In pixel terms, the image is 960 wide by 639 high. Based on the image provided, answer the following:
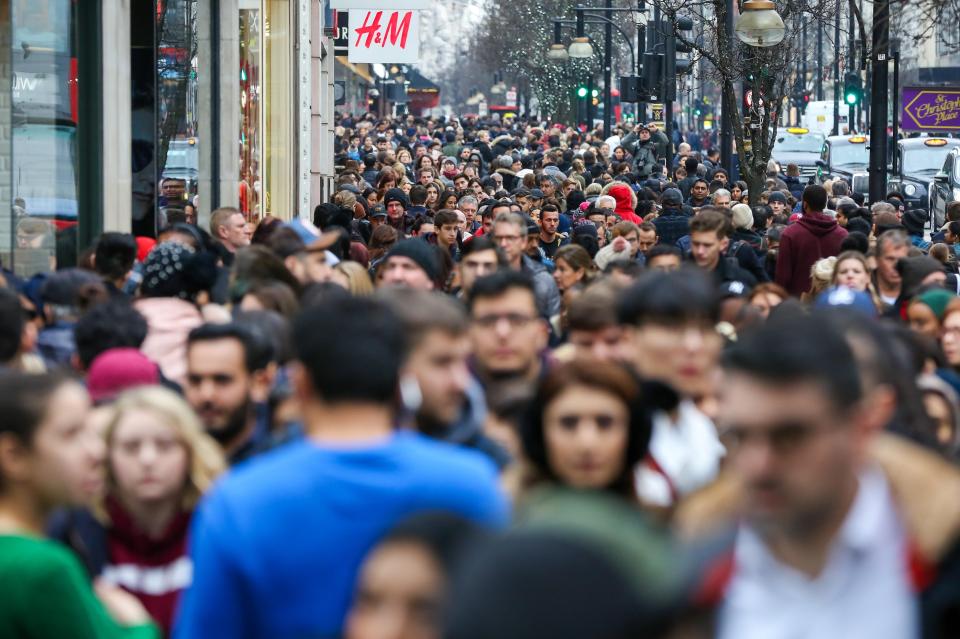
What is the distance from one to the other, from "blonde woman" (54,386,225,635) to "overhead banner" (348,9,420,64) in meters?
22.5

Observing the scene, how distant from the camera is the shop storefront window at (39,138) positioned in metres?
12.3

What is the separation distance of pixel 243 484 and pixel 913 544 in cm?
129

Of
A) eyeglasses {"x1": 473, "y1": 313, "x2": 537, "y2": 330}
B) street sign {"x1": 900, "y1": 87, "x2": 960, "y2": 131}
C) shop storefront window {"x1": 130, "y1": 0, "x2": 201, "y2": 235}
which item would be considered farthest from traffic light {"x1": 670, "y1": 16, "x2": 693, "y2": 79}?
eyeglasses {"x1": 473, "y1": 313, "x2": 537, "y2": 330}

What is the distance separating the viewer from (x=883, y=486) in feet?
10.4

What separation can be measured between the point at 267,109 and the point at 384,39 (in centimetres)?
580

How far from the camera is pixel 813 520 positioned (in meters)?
2.95

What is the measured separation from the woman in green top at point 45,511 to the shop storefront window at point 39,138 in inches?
310

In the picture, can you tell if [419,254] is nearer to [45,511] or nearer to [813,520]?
[45,511]

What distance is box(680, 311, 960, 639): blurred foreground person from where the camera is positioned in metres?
2.92

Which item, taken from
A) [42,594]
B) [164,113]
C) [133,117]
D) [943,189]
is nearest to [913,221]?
[164,113]

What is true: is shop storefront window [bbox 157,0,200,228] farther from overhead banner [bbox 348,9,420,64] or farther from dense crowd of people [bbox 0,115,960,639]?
overhead banner [bbox 348,9,420,64]

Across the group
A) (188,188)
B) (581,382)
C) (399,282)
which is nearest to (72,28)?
(188,188)

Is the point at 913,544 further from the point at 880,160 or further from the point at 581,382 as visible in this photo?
the point at 880,160

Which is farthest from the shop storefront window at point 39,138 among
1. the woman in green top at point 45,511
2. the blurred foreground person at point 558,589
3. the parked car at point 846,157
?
the parked car at point 846,157
